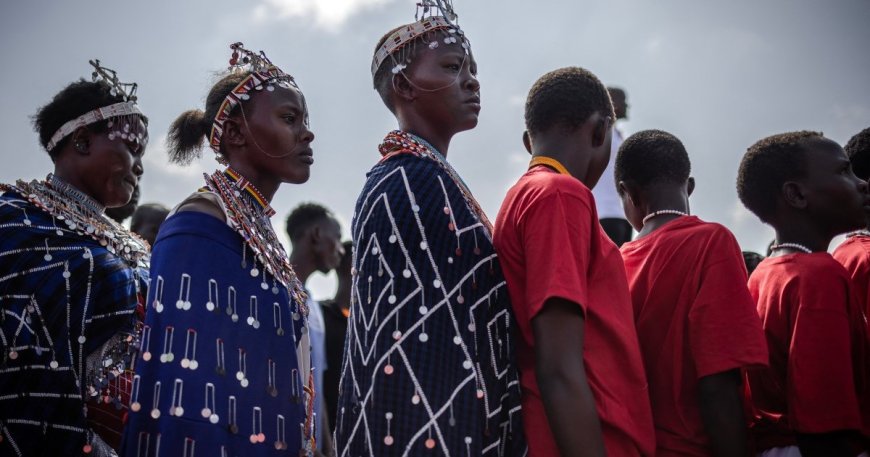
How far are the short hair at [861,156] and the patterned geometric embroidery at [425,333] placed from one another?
313cm

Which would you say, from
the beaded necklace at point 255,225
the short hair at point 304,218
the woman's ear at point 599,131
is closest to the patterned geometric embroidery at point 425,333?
the beaded necklace at point 255,225

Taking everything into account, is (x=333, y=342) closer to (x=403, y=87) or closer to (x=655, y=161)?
(x=655, y=161)

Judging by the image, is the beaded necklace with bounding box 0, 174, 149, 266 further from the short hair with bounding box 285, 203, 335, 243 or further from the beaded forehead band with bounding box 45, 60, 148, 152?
the short hair with bounding box 285, 203, 335, 243

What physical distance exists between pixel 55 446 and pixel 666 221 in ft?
9.01

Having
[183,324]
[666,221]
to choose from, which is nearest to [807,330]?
[666,221]

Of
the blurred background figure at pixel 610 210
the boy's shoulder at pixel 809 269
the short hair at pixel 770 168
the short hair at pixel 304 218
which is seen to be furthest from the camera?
the short hair at pixel 304 218

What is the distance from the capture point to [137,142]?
13.7 feet

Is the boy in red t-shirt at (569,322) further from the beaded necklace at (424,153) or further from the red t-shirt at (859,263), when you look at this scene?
the red t-shirt at (859,263)

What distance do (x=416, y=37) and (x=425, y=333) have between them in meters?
1.38

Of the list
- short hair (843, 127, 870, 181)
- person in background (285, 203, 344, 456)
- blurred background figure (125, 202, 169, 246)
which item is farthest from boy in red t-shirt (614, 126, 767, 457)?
person in background (285, 203, 344, 456)

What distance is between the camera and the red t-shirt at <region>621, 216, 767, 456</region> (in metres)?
3.17

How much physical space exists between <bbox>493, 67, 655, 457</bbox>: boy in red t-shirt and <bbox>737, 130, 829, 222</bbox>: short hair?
151 cm

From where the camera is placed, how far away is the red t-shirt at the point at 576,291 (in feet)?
8.79

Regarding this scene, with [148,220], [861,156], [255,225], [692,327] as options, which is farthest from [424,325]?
[148,220]
